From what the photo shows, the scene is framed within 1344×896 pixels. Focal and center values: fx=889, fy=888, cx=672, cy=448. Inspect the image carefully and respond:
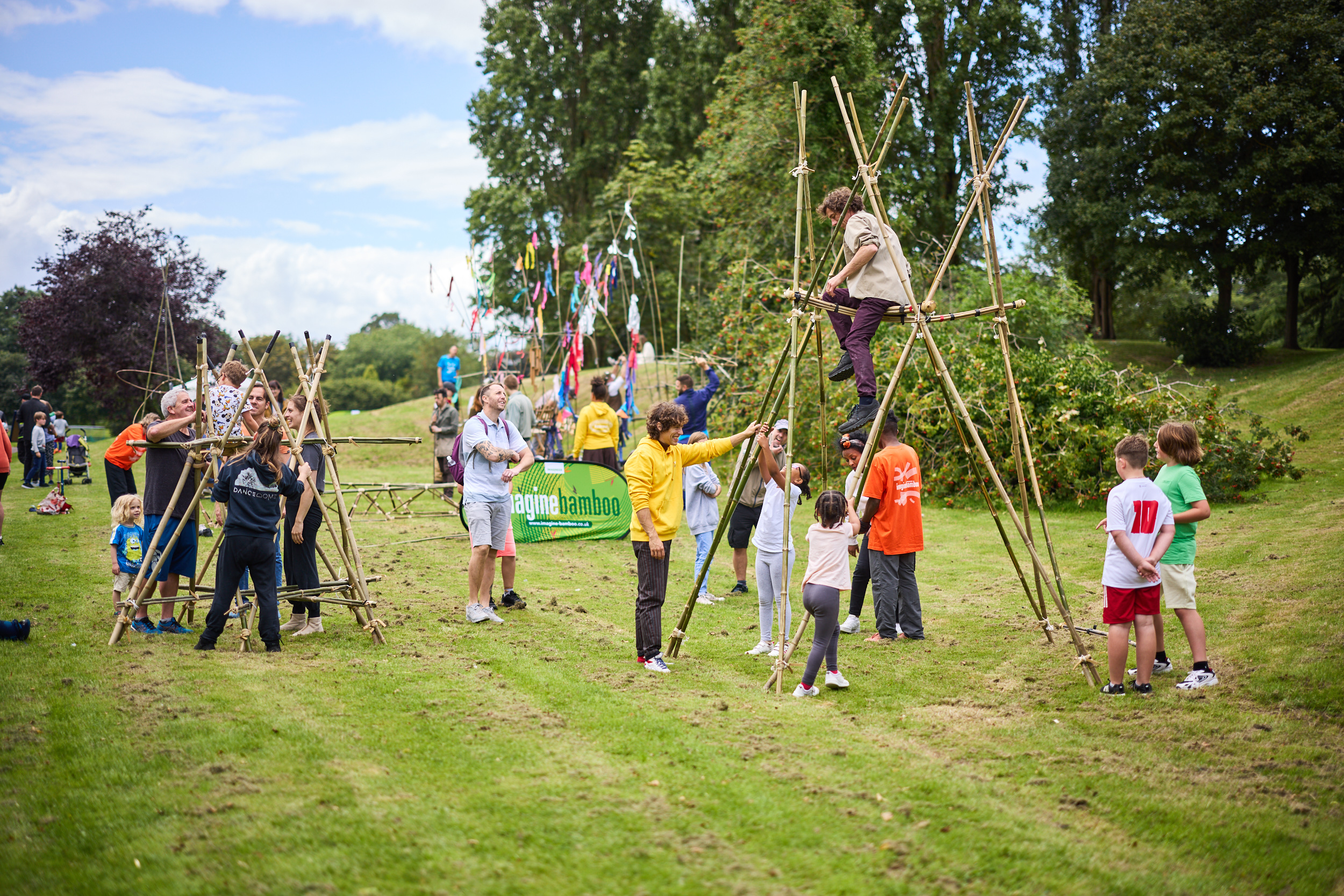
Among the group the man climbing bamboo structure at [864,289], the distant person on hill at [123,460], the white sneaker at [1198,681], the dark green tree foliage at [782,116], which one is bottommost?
the white sneaker at [1198,681]

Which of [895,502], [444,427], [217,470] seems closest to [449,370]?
[444,427]

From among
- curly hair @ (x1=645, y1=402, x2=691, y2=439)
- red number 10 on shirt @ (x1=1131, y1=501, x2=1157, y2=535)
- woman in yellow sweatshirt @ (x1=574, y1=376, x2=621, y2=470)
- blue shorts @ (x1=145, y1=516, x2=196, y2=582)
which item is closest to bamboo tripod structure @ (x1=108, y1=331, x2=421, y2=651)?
blue shorts @ (x1=145, y1=516, x2=196, y2=582)

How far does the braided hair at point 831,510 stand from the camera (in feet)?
17.2

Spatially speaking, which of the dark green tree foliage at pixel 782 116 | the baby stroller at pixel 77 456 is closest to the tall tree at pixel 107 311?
the baby stroller at pixel 77 456

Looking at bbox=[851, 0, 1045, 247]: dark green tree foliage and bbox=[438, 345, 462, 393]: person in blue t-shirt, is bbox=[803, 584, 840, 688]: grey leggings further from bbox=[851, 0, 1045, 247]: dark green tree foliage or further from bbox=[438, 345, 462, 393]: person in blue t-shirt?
bbox=[851, 0, 1045, 247]: dark green tree foliage

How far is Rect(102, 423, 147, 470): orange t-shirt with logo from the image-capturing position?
7.03m

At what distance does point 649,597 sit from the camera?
594 centimetres

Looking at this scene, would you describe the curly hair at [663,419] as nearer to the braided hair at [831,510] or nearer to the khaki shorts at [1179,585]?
the braided hair at [831,510]

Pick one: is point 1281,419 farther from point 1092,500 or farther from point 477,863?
point 477,863

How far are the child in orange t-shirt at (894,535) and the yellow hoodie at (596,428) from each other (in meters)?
5.69

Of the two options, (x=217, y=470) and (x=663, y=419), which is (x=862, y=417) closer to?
(x=663, y=419)

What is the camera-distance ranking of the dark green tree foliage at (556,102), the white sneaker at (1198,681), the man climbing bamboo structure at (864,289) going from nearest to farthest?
the white sneaker at (1198,681), the man climbing bamboo structure at (864,289), the dark green tree foliage at (556,102)

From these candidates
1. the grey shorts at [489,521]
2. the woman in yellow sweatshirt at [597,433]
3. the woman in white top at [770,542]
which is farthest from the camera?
the woman in yellow sweatshirt at [597,433]

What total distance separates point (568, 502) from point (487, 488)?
4414 millimetres
